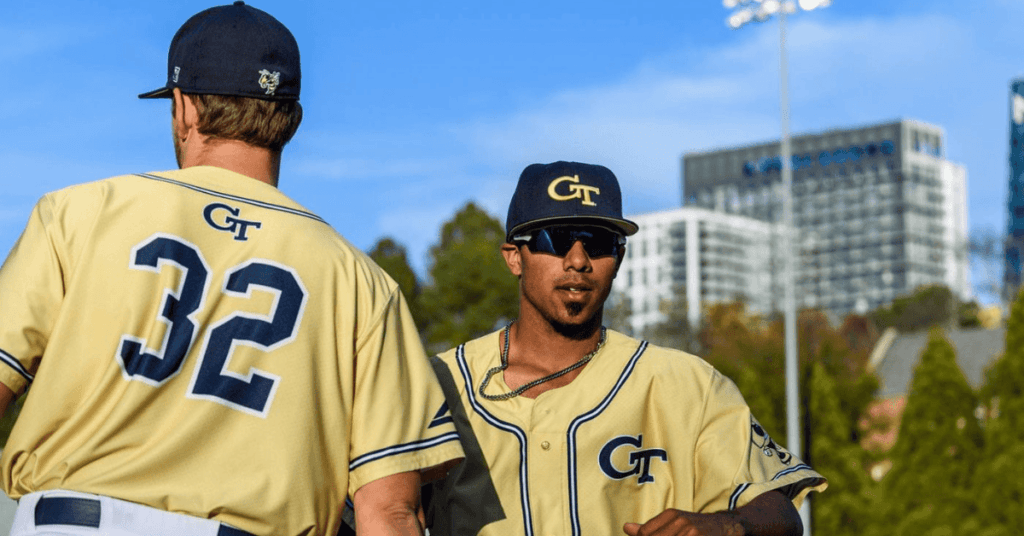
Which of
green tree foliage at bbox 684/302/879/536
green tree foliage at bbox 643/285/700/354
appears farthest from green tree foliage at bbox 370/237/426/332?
green tree foliage at bbox 643/285/700/354

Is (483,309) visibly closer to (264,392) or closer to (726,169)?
(264,392)

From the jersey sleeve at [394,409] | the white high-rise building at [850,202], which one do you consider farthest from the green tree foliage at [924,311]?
the jersey sleeve at [394,409]

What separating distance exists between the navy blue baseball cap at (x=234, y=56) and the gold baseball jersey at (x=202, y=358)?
0.22m

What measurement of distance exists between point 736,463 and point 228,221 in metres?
2.00

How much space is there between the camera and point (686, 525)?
4023 mm

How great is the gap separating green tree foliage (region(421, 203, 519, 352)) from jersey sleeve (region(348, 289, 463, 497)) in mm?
42519

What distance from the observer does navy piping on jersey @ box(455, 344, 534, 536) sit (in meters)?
4.41

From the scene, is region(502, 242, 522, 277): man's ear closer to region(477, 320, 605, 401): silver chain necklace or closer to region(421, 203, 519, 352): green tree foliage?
region(477, 320, 605, 401): silver chain necklace

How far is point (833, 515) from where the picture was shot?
27.5m

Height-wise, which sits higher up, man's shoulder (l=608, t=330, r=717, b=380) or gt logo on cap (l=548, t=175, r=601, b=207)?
gt logo on cap (l=548, t=175, r=601, b=207)

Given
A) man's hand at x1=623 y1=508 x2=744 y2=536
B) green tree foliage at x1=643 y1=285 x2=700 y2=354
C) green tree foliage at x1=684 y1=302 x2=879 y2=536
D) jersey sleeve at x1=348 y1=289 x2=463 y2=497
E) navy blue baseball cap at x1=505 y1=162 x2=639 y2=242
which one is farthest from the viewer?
green tree foliage at x1=643 y1=285 x2=700 y2=354

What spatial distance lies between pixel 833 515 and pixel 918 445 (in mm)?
2183

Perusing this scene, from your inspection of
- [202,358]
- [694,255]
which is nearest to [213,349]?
[202,358]

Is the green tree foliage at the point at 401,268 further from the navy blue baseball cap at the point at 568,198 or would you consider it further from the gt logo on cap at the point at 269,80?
the gt logo on cap at the point at 269,80
